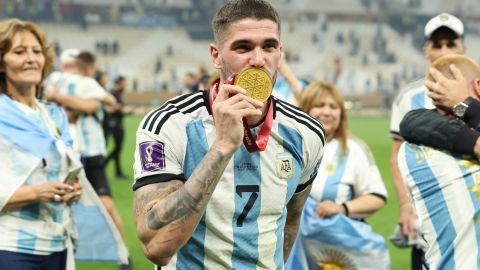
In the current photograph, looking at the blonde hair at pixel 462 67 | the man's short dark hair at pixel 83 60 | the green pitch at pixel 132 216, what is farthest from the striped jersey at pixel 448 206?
the man's short dark hair at pixel 83 60

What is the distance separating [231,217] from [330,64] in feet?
143

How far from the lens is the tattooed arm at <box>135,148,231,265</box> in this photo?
2.39 meters

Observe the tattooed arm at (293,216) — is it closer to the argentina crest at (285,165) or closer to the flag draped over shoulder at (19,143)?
the argentina crest at (285,165)

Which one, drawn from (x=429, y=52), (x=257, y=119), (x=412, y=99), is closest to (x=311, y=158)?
(x=257, y=119)

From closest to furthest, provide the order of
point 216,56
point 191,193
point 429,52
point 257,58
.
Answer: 1. point 191,193
2. point 257,58
3. point 216,56
4. point 429,52

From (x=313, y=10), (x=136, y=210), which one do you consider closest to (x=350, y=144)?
(x=136, y=210)

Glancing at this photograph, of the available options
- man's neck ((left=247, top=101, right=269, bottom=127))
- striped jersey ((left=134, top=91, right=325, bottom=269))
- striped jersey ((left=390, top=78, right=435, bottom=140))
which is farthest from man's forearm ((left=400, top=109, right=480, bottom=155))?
striped jersey ((left=390, top=78, right=435, bottom=140))

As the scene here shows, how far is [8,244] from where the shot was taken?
4.08m

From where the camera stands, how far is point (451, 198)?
127 inches

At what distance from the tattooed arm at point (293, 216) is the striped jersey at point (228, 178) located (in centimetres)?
32

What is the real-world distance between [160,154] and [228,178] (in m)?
0.27

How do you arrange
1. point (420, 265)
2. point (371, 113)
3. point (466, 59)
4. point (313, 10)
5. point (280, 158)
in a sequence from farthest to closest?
1. point (313, 10)
2. point (371, 113)
3. point (420, 265)
4. point (466, 59)
5. point (280, 158)

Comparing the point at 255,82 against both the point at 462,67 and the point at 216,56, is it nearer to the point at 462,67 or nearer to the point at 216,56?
the point at 216,56

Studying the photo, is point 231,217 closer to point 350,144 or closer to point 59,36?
point 350,144
